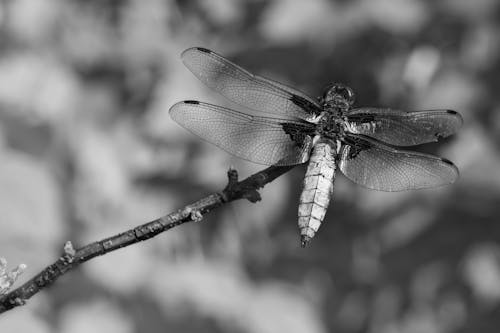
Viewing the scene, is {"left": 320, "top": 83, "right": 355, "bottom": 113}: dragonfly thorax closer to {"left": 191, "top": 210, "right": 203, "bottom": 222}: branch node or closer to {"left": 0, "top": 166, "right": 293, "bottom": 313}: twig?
{"left": 0, "top": 166, "right": 293, "bottom": 313}: twig

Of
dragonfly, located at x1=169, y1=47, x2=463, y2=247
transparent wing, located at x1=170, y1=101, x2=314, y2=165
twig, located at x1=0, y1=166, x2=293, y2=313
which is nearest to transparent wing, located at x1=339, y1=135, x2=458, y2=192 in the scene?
dragonfly, located at x1=169, y1=47, x2=463, y2=247

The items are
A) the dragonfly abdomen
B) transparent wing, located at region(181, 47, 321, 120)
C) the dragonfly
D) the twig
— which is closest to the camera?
the twig

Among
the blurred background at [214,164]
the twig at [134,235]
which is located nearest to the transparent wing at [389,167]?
the twig at [134,235]

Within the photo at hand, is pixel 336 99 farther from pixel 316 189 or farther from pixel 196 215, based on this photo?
pixel 196 215

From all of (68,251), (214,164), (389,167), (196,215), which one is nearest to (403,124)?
(389,167)

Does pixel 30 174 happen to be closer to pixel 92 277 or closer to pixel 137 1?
pixel 92 277

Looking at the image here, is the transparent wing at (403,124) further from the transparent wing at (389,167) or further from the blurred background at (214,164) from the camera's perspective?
the blurred background at (214,164)

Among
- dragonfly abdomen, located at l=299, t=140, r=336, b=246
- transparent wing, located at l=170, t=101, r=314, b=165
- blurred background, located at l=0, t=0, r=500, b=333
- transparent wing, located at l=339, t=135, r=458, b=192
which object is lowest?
dragonfly abdomen, located at l=299, t=140, r=336, b=246

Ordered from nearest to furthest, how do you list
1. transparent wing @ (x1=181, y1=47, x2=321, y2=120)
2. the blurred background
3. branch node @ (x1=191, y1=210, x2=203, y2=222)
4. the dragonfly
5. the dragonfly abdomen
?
branch node @ (x1=191, y1=210, x2=203, y2=222)
the dragonfly abdomen
the dragonfly
transparent wing @ (x1=181, y1=47, x2=321, y2=120)
the blurred background
